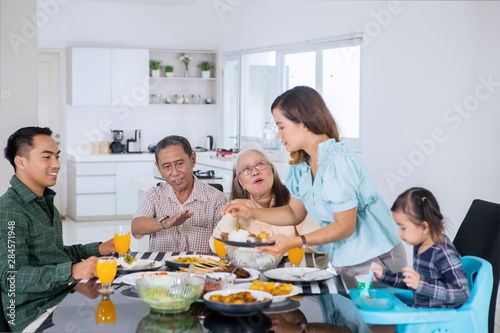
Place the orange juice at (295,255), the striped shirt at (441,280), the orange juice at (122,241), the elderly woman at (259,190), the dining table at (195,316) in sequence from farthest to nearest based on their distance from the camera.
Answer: the elderly woman at (259,190) → the orange juice at (122,241) → the orange juice at (295,255) → the striped shirt at (441,280) → the dining table at (195,316)

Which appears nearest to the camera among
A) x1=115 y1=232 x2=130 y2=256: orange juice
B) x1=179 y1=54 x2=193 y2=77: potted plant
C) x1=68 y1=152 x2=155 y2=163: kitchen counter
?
x1=115 y1=232 x2=130 y2=256: orange juice

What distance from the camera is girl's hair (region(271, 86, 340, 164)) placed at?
2.22 meters

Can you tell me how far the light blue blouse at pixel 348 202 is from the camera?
214cm

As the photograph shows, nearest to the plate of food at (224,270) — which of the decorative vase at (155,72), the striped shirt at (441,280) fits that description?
the striped shirt at (441,280)

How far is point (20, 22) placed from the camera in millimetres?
4941

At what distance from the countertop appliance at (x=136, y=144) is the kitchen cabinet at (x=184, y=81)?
58 cm

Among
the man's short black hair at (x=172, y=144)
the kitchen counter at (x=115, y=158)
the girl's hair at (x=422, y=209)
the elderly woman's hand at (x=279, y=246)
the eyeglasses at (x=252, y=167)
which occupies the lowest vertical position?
the kitchen counter at (x=115, y=158)

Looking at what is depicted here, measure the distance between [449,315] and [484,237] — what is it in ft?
1.36

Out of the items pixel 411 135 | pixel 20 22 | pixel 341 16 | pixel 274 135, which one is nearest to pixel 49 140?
pixel 20 22

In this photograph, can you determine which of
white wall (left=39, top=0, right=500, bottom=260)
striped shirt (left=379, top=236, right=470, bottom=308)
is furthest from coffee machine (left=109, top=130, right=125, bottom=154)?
striped shirt (left=379, top=236, right=470, bottom=308)

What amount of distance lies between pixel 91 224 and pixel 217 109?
8.00 feet

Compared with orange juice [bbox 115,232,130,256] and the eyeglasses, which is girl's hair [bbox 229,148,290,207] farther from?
orange juice [bbox 115,232,130,256]

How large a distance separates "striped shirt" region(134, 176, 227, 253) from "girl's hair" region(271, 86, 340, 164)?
0.90 metres

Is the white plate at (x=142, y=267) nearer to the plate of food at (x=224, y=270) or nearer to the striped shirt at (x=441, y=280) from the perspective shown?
the plate of food at (x=224, y=270)
